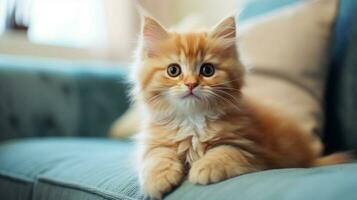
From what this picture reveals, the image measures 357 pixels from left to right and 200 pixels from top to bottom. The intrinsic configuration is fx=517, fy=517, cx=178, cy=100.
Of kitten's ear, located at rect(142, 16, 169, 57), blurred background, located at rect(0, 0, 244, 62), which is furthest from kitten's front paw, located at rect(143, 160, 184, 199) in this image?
blurred background, located at rect(0, 0, 244, 62)

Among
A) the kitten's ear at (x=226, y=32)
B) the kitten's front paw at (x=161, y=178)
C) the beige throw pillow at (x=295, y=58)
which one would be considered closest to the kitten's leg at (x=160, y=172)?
the kitten's front paw at (x=161, y=178)

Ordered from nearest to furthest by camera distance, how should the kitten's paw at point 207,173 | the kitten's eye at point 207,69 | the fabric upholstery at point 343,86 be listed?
1. the kitten's paw at point 207,173
2. the kitten's eye at point 207,69
3. the fabric upholstery at point 343,86

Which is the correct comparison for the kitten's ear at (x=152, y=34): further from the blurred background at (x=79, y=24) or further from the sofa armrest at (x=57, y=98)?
the blurred background at (x=79, y=24)

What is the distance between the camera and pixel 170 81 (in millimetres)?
912

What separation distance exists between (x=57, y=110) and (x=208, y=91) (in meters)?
0.85

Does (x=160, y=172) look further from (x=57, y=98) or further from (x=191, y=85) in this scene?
(x=57, y=98)

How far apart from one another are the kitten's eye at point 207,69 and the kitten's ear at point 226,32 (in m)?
0.06

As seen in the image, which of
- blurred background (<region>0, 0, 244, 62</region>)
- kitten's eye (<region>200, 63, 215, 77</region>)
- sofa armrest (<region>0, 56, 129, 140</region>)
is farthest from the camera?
blurred background (<region>0, 0, 244, 62</region>)

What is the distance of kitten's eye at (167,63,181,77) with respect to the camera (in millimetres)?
917

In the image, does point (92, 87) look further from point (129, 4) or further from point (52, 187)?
point (129, 4)

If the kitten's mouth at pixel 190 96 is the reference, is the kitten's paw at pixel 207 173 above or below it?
below

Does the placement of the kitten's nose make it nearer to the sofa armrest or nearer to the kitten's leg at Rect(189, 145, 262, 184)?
the kitten's leg at Rect(189, 145, 262, 184)

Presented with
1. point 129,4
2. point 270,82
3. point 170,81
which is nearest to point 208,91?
point 170,81

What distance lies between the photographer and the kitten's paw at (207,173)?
805 millimetres
